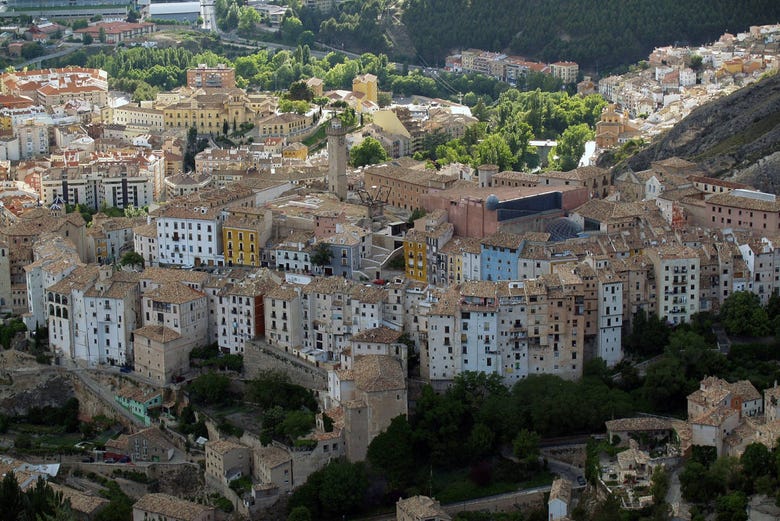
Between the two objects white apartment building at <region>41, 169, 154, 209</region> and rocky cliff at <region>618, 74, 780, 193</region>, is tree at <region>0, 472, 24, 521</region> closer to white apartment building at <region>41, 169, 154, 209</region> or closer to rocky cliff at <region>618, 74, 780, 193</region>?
white apartment building at <region>41, 169, 154, 209</region>

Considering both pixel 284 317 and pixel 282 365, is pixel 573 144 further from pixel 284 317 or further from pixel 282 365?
pixel 282 365

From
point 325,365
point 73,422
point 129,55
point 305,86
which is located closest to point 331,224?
point 325,365

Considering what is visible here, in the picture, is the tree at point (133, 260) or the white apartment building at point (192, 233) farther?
the tree at point (133, 260)

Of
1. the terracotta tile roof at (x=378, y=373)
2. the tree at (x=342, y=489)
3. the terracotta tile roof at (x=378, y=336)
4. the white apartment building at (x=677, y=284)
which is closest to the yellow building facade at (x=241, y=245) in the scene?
the terracotta tile roof at (x=378, y=336)

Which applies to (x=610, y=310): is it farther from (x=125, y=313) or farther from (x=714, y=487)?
(x=125, y=313)

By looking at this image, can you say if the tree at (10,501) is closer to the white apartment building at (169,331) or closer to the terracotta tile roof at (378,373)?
the white apartment building at (169,331)

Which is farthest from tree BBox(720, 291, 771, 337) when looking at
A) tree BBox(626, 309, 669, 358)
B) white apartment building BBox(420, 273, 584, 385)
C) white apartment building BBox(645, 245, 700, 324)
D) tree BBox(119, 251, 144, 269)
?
tree BBox(119, 251, 144, 269)
